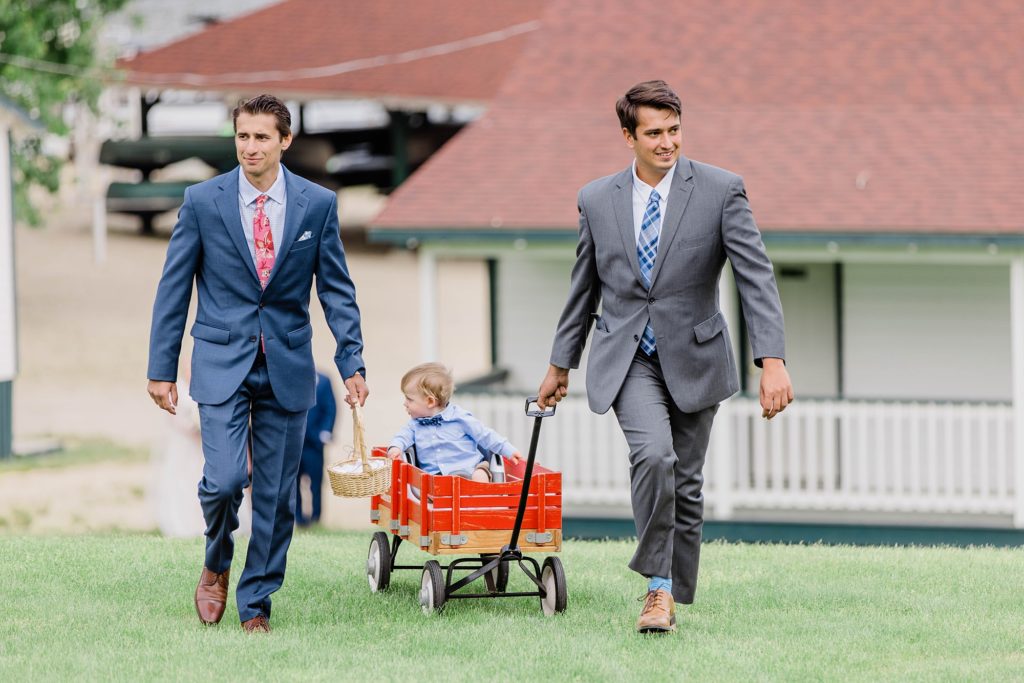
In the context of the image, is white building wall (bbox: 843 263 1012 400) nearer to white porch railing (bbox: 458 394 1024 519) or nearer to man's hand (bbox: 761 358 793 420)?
white porch railing (bbox: 458 394 1024 519)

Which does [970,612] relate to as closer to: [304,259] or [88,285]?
[304,259]

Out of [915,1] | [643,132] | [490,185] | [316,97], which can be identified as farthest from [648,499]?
[316,97]

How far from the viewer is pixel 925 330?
54.3 ft

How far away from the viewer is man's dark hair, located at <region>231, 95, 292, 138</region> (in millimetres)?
6914

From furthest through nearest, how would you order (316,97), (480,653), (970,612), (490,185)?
(316,97) < (490,185) < (970,612) < (480,653)

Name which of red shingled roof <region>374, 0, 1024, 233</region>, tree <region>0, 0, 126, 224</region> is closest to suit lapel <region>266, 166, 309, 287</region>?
red shingled roof <region>374, 0, 1024, 233</region>

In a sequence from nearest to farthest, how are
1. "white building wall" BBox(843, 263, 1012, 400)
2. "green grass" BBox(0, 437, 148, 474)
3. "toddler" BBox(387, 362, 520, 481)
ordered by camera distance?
1. "toddler" BBox(387, 362, 520, 481)
2. "white building wall" BBox(843, 263, 1012, 400)
3. "green grass" BBox(0, 437, 148, 474)

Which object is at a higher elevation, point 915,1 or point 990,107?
point 915,1

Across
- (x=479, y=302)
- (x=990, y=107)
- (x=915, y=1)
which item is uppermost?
(x=915, y=1)

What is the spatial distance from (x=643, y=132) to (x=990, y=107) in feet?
33.9

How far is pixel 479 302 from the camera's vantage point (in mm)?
40625

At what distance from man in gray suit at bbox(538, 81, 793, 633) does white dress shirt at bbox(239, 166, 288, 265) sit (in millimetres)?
1195

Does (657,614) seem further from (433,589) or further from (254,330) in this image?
(254,330)

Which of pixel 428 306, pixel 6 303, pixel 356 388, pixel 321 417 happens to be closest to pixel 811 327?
pixel 428 306
